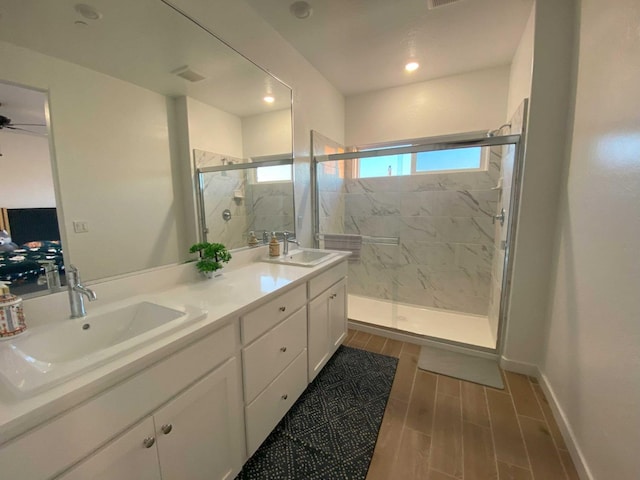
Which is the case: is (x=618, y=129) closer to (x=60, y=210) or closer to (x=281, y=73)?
(x=281, y=73)

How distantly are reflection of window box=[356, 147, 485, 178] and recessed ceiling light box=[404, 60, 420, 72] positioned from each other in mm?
797

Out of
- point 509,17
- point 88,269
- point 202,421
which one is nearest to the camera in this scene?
point 202,421

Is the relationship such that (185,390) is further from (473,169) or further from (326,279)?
(473,169)

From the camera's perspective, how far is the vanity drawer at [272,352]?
121 centimetres

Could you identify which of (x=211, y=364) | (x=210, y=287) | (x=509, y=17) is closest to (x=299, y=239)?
(x=210, y=287)

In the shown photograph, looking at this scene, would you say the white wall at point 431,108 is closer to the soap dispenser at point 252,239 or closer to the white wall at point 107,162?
the soap dispenser at point 252,239

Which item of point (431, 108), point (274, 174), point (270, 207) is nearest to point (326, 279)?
point (270, 207)

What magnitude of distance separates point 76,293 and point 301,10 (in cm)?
210

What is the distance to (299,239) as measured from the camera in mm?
2527

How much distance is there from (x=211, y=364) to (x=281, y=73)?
2150 mm

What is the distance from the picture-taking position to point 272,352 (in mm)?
1353

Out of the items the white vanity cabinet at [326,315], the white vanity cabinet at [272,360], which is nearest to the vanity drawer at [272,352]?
the white vanity cabinet at [272,360]

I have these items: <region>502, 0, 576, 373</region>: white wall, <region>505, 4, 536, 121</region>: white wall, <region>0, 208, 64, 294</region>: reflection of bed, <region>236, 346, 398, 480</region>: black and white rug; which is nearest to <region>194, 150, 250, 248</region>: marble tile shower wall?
<region>0, 208, 64, 294</region>: reflection of bed

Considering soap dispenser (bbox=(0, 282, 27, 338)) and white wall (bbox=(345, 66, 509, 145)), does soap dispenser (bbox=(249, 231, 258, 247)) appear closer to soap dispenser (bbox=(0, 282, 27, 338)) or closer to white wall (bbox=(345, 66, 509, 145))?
soap dispenser (bbox=(0, 282, 27, 338))
